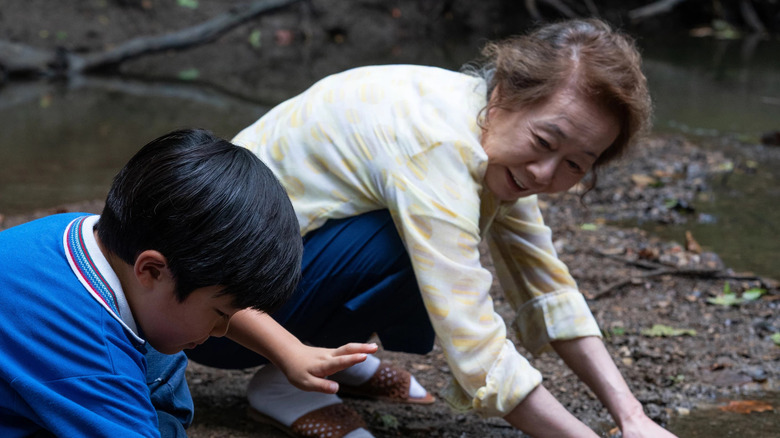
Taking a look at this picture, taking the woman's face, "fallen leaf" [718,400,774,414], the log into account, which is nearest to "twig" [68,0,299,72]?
the log

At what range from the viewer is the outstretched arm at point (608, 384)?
1804mm

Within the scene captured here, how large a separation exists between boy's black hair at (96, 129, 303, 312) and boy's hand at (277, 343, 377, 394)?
253mm

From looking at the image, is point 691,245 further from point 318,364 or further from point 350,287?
point 318,364

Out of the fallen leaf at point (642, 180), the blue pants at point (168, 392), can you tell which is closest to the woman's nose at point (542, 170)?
the blue pants at point (168, 392)

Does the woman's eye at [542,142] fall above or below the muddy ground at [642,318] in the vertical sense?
above

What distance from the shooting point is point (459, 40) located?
38.8 feet

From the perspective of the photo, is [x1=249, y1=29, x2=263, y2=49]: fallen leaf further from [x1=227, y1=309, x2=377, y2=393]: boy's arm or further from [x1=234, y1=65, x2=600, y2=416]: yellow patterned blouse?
[x1=227, y1=309, x2=377, y2=393]: boy's arm

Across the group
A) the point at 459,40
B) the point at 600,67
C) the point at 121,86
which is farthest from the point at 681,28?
the point at 600,67

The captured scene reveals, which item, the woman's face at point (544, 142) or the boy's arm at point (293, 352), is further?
the woman's face at point (544, 142)

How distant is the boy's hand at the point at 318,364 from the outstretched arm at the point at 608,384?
2.25 feet

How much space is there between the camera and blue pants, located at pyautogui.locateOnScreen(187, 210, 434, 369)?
190 centimetres

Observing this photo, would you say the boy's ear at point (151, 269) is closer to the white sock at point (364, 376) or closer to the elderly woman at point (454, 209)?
the elderly woman at point (454, 209)

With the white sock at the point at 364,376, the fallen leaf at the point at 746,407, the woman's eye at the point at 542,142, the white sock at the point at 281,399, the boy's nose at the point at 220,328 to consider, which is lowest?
the fallen leaf at the point at 746,407

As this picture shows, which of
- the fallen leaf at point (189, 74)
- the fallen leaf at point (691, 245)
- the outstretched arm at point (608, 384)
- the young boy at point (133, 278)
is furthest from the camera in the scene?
the fallen leaf at point (189, 74)
